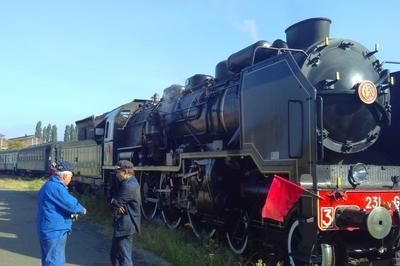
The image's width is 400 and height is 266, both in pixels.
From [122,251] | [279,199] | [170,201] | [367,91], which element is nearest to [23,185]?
[170,201]

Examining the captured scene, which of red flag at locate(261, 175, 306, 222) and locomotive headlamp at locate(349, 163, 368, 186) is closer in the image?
red flag at locate(261, 175, 306, 222)

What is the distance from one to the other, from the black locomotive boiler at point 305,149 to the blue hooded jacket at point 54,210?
2636mm

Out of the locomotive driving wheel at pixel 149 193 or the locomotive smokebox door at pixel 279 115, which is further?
the locomotive driving wheel at pixel 149 193

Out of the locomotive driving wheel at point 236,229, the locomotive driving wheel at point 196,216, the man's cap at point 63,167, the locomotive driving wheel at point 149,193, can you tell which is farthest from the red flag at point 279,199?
the locomotive driving wheel at point 149,193

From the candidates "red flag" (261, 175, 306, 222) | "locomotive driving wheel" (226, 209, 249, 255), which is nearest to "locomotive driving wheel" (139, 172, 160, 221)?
"locomotive driving wheel" (226, 209, 249, 255)

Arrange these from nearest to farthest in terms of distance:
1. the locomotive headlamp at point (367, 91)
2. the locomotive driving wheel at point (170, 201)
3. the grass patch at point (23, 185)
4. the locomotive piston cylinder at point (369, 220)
→ the locomotive piston cylinder at point (369, 220)
the locomotive headlamp at point (367, 91)
the locomotive driving wheel at point (170, 201)
the grass patch at point (23, 185)

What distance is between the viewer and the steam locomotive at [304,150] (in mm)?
5547

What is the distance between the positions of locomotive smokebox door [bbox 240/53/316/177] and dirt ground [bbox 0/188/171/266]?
7.83 feet

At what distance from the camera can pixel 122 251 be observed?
5.89 meters

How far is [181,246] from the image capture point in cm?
766

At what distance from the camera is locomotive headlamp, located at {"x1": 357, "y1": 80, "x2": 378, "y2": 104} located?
604 cm

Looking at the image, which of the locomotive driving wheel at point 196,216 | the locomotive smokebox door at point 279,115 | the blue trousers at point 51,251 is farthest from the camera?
the locomotive driving wheel at point 196,216

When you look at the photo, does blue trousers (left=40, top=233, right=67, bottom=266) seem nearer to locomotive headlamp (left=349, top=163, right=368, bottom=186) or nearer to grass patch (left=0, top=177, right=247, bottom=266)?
grass patch (left=0, top=177, right=247, bottom=266)

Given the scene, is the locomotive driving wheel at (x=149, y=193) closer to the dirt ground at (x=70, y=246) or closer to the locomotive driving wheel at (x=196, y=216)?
the dirt ground at (x=70, y=246)
